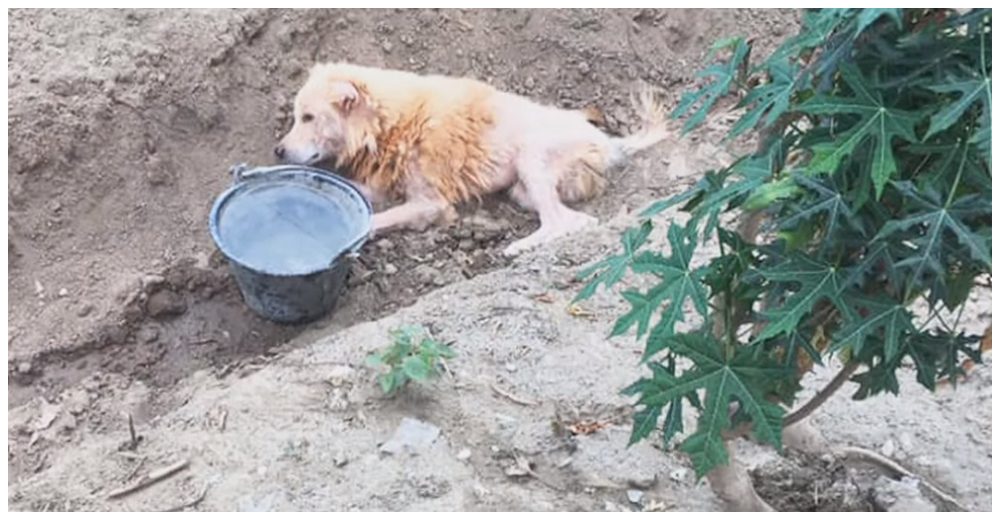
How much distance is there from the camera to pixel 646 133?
505 cm

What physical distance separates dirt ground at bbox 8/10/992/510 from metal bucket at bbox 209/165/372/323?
0.11 meters

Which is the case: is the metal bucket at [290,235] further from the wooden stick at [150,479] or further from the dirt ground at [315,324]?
the wooden stick at [150,479]

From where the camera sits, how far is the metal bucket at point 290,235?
407 cm

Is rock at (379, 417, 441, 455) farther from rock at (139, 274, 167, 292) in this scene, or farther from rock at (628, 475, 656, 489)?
rock at (139, 274, 167, 292)

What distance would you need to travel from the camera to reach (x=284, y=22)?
5.01 meters

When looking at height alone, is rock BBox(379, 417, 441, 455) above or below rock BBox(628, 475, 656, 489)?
below

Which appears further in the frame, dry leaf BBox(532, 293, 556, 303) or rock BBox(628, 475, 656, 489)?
dry leaf BBox(532, 293, 556, 303)

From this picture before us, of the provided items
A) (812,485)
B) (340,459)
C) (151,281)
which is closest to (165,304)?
(151,281)

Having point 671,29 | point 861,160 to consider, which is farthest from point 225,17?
point 861,160

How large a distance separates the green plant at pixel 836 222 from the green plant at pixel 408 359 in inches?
33.8

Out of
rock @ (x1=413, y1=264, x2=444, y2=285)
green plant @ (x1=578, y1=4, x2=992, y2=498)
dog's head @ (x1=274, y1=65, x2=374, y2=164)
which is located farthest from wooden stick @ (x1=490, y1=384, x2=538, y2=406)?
dog's head @ (x1=274, y1=65, x2=374, y2=164)

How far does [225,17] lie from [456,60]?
976mm

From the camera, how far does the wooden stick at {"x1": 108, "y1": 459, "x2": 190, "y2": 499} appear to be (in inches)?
113

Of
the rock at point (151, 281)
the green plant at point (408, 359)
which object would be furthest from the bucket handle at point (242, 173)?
the green plant at point (408, 359)
